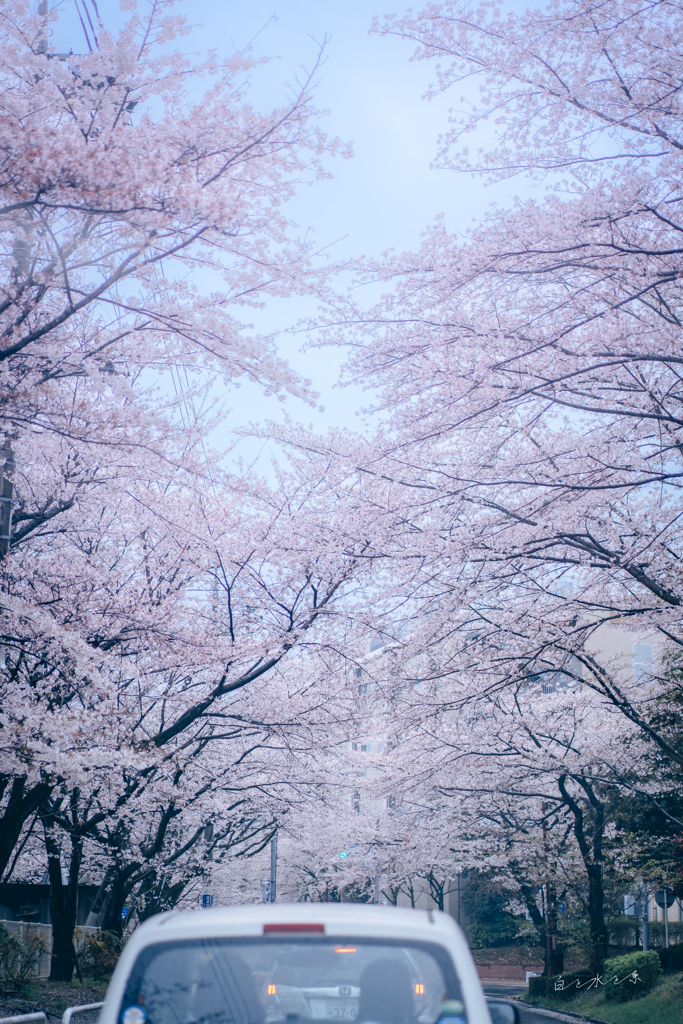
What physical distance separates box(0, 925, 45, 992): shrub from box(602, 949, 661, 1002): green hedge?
11643 millimetres

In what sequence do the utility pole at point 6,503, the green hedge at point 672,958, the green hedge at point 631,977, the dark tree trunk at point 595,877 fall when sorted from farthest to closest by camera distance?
the dark tree trunk at point 595,877 < the green hedge at point 672,958 < the green hedge at point 631,977 < the utility pole at point 6,503

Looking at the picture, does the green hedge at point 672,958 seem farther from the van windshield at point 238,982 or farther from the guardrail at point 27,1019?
the van windshield at point 238,982

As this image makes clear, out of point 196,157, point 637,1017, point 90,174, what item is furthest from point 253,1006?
point 637,1017

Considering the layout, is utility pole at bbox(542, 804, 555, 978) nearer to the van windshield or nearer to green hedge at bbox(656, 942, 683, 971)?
green hedge at bbox(656, 942, 683, 971)

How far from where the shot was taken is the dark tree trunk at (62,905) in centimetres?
1669

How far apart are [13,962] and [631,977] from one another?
12182 mm

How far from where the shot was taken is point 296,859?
137 ft

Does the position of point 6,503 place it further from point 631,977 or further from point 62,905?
point 631,977

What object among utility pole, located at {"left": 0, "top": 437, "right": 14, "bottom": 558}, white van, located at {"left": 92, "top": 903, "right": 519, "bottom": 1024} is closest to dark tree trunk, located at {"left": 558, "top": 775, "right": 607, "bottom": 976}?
utility pole, located at {"left": 0, "top": 437, "right": 14, "bottom": 558}

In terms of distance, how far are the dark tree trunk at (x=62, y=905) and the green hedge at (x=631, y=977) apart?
11006mm

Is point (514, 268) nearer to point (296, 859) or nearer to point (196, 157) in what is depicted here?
point (196, 157)

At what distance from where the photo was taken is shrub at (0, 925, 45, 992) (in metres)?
13.4

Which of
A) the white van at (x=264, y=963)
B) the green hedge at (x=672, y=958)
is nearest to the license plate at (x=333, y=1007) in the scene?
the white van at (x=264, y=963)

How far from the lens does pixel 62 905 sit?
1680 cm
